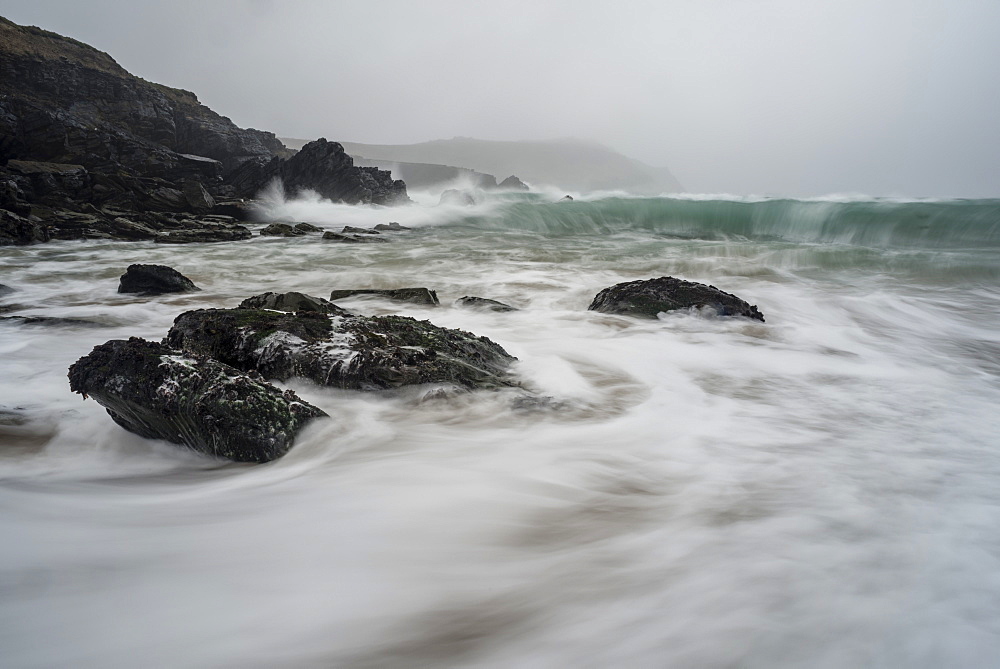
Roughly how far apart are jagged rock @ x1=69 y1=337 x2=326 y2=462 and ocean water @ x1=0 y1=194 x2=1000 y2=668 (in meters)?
0.10

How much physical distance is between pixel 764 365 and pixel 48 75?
152ft

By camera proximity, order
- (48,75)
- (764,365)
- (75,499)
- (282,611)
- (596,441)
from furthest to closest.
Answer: (48,75) → (764,365) → (596,441) → (75,499) → (282,611)

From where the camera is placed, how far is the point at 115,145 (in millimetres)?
24234

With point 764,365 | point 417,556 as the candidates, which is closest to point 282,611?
point 417,556

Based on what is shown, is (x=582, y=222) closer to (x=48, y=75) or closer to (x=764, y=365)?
(x=764, y=365)

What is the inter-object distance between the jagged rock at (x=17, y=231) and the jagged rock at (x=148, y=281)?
9.24 metres

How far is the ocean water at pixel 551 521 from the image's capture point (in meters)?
1.37

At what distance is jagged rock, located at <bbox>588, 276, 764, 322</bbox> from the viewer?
19.4ft

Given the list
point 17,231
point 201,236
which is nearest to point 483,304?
point 201,236

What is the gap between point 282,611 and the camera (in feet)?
4.71

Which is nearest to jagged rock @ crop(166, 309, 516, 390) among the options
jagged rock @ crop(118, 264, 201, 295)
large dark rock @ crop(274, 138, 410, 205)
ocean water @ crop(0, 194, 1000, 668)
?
ocean water @ crop(0, 194, 1000, 668)

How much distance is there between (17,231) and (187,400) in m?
16.0

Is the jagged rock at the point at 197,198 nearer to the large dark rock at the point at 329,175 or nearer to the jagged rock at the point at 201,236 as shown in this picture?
the jagged rock at the point at 201,236

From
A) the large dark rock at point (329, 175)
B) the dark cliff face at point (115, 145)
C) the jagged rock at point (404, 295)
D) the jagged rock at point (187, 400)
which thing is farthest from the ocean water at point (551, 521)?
Result: the large dark rock at point (329, 175)
